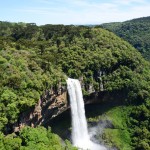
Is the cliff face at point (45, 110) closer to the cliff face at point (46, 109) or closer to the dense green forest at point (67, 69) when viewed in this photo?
the cliff face at point (46, 109)

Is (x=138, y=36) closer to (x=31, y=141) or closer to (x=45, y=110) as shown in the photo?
(x=45, y=110)

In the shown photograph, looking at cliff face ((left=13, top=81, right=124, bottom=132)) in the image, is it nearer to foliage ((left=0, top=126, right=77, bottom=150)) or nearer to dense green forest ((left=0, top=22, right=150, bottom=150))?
dense green forest ((left=0, top=22, right=150, bottom=150))

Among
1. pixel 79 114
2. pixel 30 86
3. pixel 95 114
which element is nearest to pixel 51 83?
pixel 30 86

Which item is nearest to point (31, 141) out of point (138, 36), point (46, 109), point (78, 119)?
point (46, 109)

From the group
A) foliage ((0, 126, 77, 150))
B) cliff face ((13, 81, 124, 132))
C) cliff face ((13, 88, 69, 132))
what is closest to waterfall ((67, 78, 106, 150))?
cliff face ((13, 81, 124, 132))

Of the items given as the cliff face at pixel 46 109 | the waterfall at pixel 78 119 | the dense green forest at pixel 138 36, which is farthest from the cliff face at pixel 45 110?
the dense green forest at pixel 138 36

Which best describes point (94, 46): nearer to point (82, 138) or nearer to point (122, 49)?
point (122, 49)
